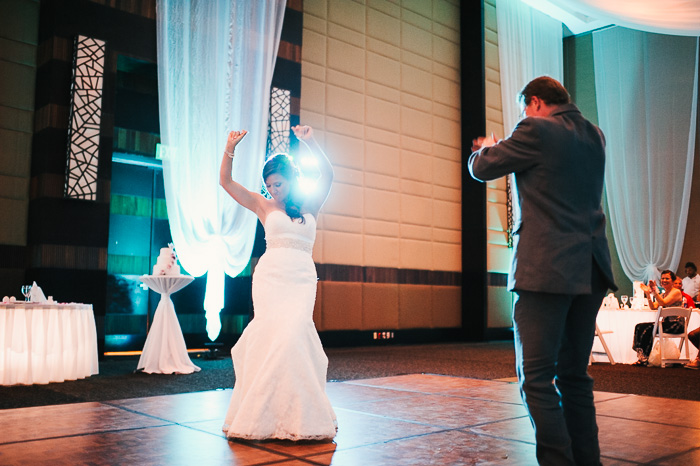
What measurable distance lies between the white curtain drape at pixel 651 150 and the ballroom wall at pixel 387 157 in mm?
2592

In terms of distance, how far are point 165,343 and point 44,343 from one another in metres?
0.97

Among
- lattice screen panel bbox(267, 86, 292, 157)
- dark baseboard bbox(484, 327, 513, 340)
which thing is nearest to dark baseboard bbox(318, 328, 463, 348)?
dark baseboard bbox(484, 327, 513, 340)

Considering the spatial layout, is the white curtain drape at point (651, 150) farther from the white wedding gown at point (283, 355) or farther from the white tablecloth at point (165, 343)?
the white wedding gown at point (283, 355)

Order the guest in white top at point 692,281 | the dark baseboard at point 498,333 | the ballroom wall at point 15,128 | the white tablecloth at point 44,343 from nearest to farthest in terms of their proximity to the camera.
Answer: the white tablecloth at point 44,343 → the ballroom wall at point 15,128 → the guest in white top at point 692,281 → the dark baseboard at point 498,333

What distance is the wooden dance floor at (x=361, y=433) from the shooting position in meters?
A: 2.34

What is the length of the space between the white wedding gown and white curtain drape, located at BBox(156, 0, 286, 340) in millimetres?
3605

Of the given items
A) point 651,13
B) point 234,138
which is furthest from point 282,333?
point 651,13

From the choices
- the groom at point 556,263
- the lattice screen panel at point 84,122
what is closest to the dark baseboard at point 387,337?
the lattice screen panel at point 84,122

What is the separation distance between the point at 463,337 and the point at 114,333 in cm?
532

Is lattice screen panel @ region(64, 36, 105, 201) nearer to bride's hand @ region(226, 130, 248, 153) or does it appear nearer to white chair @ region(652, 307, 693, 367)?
bride's hand @ region(226, 130, 248, 153)

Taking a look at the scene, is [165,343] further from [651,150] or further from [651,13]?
[651,150]

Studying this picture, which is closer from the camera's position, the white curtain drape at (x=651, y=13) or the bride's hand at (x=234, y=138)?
the bride's hand at (x=234, y=138)

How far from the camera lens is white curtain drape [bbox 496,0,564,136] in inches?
375

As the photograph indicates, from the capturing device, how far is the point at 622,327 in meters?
6.86
